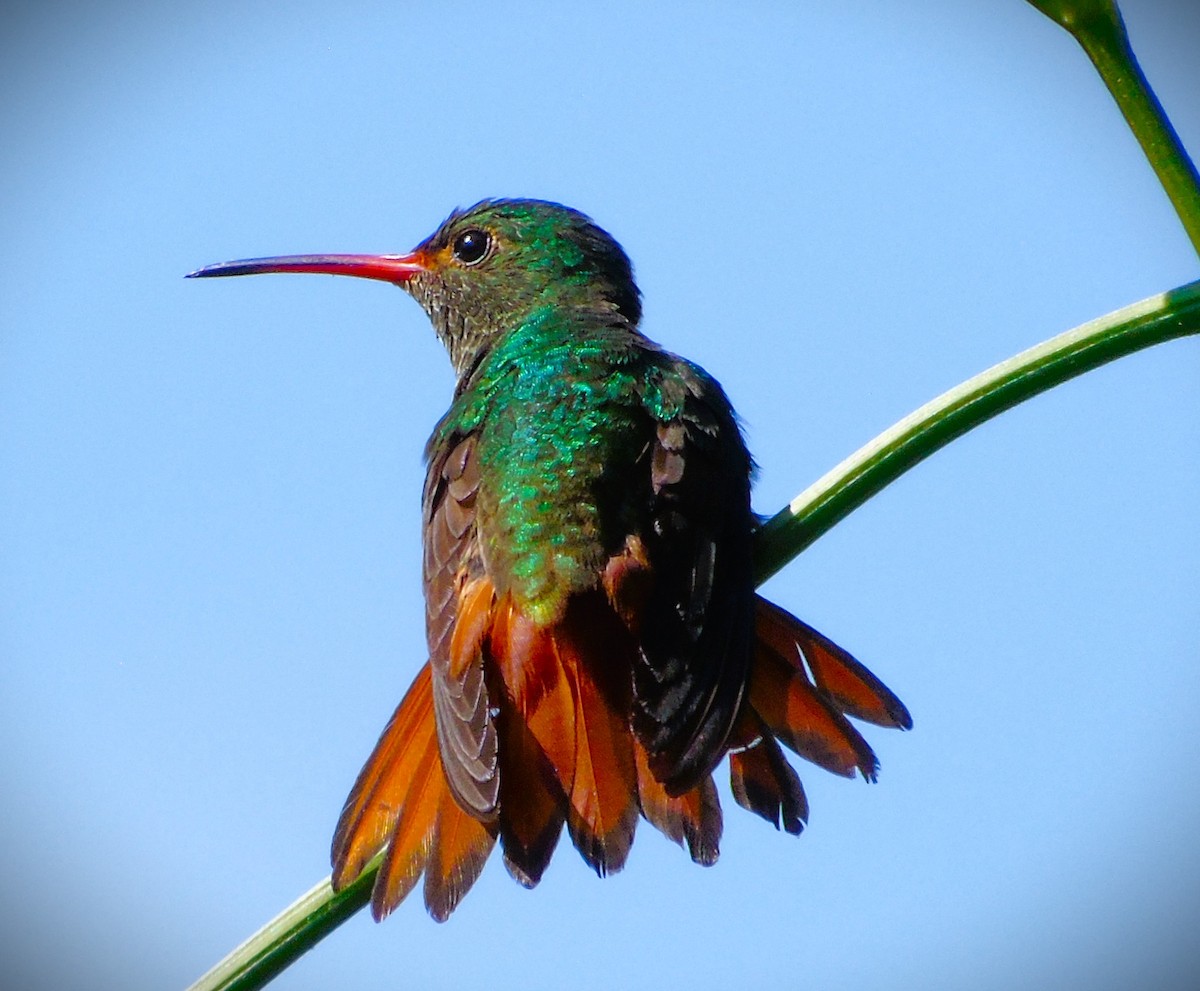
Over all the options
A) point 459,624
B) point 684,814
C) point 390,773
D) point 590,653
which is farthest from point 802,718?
point 390,773

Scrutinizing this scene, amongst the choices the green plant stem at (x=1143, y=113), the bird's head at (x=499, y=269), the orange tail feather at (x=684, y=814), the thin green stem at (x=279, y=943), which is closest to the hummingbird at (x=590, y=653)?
the orange tail feather at (x=684, y=814)

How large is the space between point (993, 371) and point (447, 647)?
1274 mm

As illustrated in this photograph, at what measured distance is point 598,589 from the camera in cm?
271

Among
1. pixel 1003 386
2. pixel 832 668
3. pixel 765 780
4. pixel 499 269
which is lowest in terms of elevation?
pixel 765 780

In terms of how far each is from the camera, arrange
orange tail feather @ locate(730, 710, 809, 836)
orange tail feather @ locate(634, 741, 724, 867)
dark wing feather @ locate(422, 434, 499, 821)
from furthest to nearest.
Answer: orange tail feather @ locate(730, 710, 809, 836) < orange tail feather @ locate(634, 741, 724, 867) < dark wing feather @ locate(422, 434, 499, 821)

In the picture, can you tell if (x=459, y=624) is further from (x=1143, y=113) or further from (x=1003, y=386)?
(x=1143, y=113)

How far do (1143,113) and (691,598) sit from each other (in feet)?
4.09

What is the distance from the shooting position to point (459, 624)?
278 cm

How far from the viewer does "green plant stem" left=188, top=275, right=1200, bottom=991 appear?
1726 millimetres

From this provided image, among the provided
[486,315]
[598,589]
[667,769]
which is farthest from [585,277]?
[667,769]

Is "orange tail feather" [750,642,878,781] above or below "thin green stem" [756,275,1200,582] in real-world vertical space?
below

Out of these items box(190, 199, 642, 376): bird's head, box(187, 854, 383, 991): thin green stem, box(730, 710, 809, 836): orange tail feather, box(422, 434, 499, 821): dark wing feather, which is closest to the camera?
box(187, 854, 383, 991): thin green stem

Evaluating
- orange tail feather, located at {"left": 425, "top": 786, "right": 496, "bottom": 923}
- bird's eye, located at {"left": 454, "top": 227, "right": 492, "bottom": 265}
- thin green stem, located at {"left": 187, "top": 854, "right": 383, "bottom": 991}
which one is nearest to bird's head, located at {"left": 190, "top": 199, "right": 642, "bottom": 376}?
bird's eye, located at {"left": 454, "top": 227, "right": 492, "bottom": 265}

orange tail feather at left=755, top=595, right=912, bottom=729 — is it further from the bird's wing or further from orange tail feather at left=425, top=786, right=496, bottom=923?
orange tail feather at left=425, top=786, right=496, bottom=923
